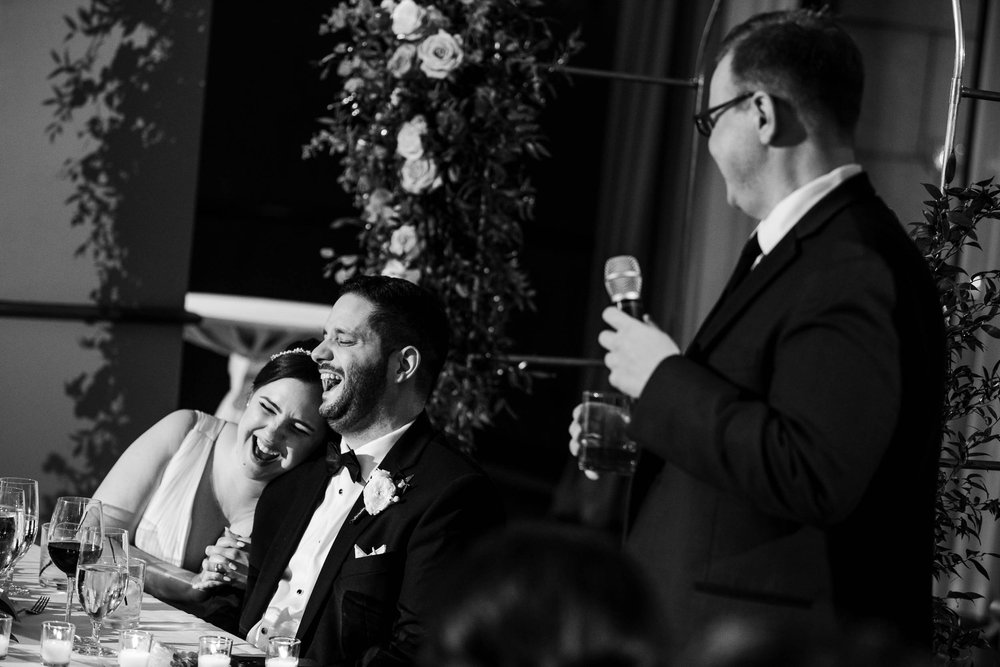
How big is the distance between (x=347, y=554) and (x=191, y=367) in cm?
421

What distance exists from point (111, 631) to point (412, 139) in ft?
6.21

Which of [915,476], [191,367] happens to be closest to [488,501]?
[915,476]

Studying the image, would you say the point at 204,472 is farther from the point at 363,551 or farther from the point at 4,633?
the point at 4,633

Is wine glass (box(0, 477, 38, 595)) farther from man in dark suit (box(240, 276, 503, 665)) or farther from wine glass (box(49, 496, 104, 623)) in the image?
man in dark suit (box(240, 276, 503, 665))

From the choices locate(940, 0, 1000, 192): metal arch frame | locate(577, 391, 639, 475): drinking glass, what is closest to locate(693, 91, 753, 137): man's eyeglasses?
locate(577, 391, 639, 475): drinking glass

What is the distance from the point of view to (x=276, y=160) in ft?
21.5

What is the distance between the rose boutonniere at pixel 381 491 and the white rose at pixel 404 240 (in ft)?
4.25

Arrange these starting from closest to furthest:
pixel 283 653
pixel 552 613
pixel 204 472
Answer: pixel 552 613 → pixel 283 653 → pixel 204 472

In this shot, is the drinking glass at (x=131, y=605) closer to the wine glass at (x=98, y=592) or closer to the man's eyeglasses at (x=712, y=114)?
the wine glass at (x=98, y=592)

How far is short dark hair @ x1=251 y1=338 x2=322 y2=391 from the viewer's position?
2.92 metres

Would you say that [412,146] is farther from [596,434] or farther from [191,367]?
[191,367]

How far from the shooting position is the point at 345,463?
2.63 meters

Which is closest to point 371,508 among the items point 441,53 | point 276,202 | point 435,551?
point 435,551

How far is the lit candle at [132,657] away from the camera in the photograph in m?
1.84
